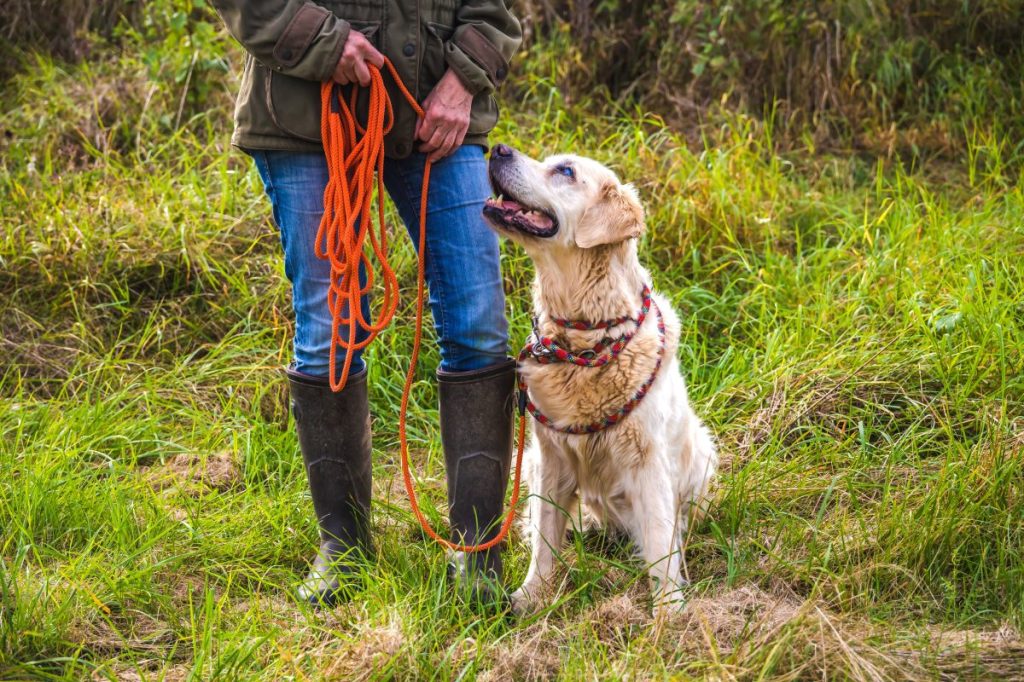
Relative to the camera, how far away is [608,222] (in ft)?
8.25

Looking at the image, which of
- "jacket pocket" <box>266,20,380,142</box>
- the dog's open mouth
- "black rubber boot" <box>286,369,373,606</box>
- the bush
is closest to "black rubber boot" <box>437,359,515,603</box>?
"black rubber boot" <box>286,369,373,606</box>

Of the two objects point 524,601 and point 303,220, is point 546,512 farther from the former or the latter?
point 303,220

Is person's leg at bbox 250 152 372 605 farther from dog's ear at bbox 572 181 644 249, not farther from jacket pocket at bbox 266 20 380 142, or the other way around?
dog's ear at bbox 572 181 644 249

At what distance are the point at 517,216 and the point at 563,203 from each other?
15cm

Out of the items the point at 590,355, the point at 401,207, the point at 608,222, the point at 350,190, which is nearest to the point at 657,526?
the point at 590,355

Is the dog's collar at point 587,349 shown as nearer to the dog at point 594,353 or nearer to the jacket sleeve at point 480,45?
the dog at point 594,353

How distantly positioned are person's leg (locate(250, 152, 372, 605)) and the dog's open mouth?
43 centimetres

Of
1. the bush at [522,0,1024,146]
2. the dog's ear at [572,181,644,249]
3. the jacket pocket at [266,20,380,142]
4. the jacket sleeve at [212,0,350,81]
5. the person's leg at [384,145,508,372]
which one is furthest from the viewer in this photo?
the bush at [522,0,1024,146]

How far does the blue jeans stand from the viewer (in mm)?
2322

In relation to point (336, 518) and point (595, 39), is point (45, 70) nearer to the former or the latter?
point (595, 39)

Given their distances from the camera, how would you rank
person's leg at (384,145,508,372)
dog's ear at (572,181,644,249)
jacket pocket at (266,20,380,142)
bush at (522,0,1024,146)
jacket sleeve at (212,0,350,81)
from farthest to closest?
1. bush at (522,0,1024,146)
2. dog's ear at (572,181,644,249)
3. person's leg at (384,145,508,372)
4. jacket pocket at (266,20,380,142)
5. jacket sleeve at (212,0,350,81)

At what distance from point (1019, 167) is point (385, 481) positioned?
3.69 metres

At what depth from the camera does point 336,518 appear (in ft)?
8.57

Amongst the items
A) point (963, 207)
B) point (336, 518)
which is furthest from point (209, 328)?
point (963, 207)
